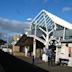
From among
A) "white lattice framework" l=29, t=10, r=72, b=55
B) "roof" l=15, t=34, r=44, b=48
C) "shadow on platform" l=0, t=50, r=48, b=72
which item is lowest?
"shadow on platform" l=0, t=50, r=48, b=72

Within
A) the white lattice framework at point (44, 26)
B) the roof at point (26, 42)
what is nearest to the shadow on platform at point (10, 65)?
the white lattice framework at point (44, 26)

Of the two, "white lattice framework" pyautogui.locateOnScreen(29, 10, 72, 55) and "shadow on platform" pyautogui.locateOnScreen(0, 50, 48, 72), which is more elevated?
"white lattice framework" pyautogui.locateOnScreen(29, 10, 72, 55)

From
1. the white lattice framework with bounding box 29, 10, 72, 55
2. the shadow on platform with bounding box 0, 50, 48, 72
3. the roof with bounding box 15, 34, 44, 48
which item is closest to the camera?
the shadow on platform with bounding box 0, 50, 48, 72

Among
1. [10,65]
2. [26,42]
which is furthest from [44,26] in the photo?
[10,65]

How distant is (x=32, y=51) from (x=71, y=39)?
63.8 ft

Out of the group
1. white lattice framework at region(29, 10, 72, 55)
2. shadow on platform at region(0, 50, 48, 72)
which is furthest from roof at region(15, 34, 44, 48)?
shadow on platform at region(0, 50, 48, 72)

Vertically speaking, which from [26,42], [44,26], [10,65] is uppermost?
[44,26]

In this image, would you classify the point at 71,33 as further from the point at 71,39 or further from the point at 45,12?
the point at 45,12

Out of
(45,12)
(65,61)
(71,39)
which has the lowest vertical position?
(65,61)

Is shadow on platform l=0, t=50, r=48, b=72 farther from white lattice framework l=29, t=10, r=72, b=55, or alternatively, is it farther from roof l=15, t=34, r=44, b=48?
roof l=15, t=34, r=44, b=48

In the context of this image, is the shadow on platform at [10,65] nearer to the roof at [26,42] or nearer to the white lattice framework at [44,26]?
the white lattice framework at [44,26]

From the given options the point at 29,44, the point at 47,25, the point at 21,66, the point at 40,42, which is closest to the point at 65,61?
the point at 47,25

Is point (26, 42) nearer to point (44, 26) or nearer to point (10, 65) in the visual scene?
point (44, 26)

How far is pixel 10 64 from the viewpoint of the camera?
14.8 m
